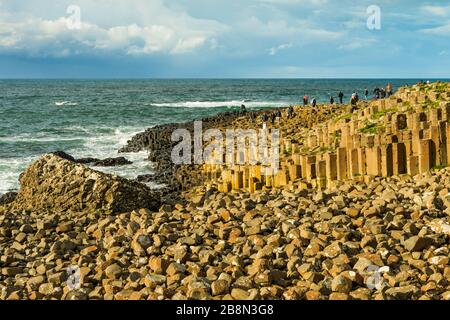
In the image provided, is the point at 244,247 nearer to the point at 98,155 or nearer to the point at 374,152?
the point at 374,152

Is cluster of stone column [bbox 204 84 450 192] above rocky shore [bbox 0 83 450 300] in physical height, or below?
above

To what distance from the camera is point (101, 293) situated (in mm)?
5844

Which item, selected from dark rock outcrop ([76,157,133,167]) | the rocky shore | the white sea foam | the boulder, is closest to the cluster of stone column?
the rocky shore

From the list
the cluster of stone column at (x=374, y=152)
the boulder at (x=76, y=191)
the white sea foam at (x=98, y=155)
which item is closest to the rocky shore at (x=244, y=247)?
the boulder at (x=76, y=191)

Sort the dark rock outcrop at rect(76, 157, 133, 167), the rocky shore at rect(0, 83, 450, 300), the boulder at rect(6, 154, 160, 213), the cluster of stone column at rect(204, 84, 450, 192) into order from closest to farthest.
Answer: the rocky shore at rect(0, 83, 450, 300), the boulder at rect(6, 154, 160, 213), the cluster of stone column at rect(204, 84, 450, 192), the dark rock outcrop at rect(76, 157, 133, 167)

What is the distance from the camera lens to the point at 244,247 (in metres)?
6.50

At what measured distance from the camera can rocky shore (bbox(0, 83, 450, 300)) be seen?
5.56 meters

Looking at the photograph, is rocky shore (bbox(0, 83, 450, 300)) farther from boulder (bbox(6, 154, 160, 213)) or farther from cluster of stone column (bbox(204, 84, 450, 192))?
cluster of stone column (bbox(204, 84, 450, 192))

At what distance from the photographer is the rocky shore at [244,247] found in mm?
5562

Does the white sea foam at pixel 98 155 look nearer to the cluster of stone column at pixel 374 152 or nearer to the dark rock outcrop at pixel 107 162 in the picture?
the dark rock outcrop at pixel 107 162

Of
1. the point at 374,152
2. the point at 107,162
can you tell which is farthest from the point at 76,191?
the point at 107,162

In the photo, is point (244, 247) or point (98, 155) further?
point (98, 155)

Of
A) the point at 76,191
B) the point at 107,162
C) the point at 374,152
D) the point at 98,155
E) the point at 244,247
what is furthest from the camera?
the point at 98,155

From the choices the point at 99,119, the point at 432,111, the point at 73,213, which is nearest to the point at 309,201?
the point at 73,213
